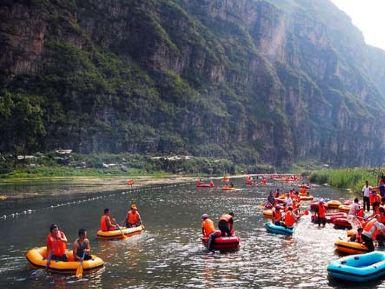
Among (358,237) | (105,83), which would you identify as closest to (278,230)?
(358,237)

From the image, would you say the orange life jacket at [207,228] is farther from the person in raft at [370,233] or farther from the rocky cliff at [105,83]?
the rocky cliff at [105,83]

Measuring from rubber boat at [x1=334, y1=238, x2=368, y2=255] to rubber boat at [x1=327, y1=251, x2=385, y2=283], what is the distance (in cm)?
355

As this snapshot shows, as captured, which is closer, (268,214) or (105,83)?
(268,214)

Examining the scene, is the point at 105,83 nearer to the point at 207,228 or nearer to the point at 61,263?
the point at 207,228

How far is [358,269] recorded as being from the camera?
21.1 m

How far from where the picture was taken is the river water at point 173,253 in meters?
21.9

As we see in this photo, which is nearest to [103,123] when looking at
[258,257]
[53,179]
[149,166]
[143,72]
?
[149,166]

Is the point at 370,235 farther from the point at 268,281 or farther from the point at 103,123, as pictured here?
the point at 103,123

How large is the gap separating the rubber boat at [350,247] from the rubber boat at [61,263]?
41.7 feet

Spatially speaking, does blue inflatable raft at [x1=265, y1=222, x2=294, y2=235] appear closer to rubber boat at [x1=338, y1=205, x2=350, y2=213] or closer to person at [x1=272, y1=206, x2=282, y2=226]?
person at [x1=272, y1=206, x2=282, y2=226]

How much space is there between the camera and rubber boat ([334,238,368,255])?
26.3 metres

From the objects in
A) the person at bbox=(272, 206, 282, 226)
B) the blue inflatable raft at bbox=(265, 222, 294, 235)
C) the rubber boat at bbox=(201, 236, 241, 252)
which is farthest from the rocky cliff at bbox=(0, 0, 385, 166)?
the rubber boat at bbox=(201, 236, 241, 252)

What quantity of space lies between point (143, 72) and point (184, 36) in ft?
114

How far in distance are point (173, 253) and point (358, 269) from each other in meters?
10.6
